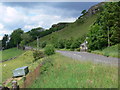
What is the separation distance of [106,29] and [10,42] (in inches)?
1499

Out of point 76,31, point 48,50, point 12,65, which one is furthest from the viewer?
point 76,31

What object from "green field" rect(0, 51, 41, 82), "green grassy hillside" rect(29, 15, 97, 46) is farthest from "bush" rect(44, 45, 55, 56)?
"green grassy hillside" rect(29, 15, 97, 46)

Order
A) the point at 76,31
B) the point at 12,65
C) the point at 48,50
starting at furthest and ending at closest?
the point at 76,31 < the point at 12,65 < the point at 48,50

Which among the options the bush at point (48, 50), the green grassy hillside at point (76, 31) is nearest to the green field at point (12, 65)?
the bush at point (48, 50)

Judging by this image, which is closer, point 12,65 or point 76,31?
point 12,65

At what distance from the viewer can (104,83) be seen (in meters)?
3.44

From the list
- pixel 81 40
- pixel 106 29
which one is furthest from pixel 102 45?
pixel 81 40

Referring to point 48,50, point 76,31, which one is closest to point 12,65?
point 48,50

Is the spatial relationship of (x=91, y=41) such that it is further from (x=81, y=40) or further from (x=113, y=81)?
(x=113, y=81)

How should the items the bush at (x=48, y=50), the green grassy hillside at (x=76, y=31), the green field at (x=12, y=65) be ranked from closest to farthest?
the green field at (x=12, y=65) → the bush at (x=48, y=50) → the green grassy hillside at (x=76, y=31)

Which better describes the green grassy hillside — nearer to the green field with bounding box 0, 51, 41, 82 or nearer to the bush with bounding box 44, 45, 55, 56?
the green field with bounding box 0, 51, 41, 82

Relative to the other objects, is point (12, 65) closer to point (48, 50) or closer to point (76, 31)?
point (48, 50)

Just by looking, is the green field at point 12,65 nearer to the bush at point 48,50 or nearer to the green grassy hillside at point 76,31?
the bush at point 48,50

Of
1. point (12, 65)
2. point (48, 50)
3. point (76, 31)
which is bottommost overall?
point (12, 65)
